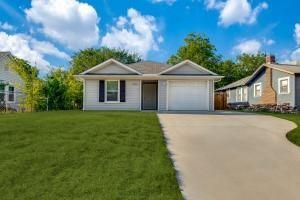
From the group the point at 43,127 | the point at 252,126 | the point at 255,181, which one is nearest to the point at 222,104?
the point at 252,126

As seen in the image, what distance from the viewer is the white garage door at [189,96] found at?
20.3m

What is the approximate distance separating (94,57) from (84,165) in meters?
44.5

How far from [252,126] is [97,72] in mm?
11731

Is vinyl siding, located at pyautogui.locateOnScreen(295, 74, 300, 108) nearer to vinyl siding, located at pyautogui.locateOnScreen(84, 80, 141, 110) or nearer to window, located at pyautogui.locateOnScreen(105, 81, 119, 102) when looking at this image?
vinyl siding, located at pyautogui.locateOnScreen(84, 80, 141, 110)

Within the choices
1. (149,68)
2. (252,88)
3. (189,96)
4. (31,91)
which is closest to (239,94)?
(252,88)

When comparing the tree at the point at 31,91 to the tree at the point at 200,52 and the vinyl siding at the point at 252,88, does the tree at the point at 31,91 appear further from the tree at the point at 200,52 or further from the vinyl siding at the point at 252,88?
the tree at the point at 200,52

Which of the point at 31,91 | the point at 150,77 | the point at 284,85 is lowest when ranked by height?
the point at 31,91

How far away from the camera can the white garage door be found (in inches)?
800

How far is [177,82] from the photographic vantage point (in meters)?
20.5

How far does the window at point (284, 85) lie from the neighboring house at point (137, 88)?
5776mm

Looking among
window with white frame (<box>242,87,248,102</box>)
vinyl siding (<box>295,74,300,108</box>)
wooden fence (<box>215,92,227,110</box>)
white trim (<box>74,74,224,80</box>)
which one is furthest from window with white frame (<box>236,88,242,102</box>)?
white trim (<box>74,74,224,80</box>)

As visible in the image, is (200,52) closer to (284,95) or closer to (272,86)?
(272,86)

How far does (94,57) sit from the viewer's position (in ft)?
161

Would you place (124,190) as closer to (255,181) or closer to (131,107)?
(255,181)
